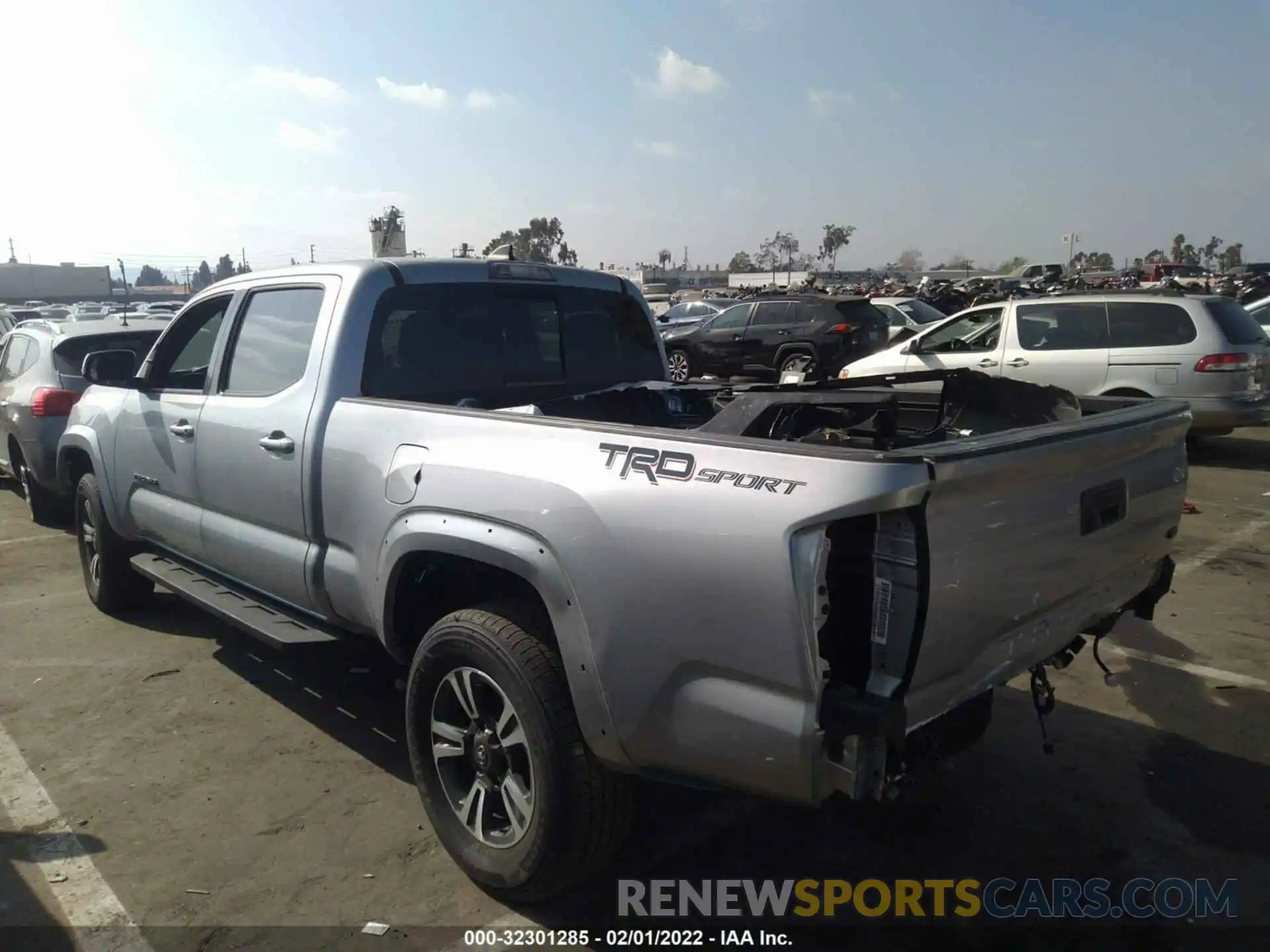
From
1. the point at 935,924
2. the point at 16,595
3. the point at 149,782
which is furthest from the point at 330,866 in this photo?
the point at 16,595

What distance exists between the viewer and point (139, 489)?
16.3 feet

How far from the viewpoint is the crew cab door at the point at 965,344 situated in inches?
426

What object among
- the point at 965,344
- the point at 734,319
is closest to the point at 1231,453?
the point at 965,344

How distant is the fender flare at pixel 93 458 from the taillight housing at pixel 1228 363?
9739 mm

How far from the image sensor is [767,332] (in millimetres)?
17047

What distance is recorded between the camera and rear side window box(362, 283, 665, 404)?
149 inches

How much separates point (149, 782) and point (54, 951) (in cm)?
103

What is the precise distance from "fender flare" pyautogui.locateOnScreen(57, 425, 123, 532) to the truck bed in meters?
2.99

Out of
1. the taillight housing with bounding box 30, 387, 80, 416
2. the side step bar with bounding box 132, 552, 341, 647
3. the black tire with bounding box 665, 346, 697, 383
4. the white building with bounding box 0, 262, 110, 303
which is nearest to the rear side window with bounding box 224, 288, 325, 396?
the side step bar with bounding box 132, 552, 341, 647

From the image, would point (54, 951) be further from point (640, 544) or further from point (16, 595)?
point (16, 595)

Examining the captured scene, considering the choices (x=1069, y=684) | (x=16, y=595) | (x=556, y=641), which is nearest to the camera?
(x=556, y=641)

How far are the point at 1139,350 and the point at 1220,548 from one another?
11.8 feet

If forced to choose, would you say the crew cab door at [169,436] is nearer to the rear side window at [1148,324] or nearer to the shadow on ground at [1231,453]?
the rear side window at [1148,324]
